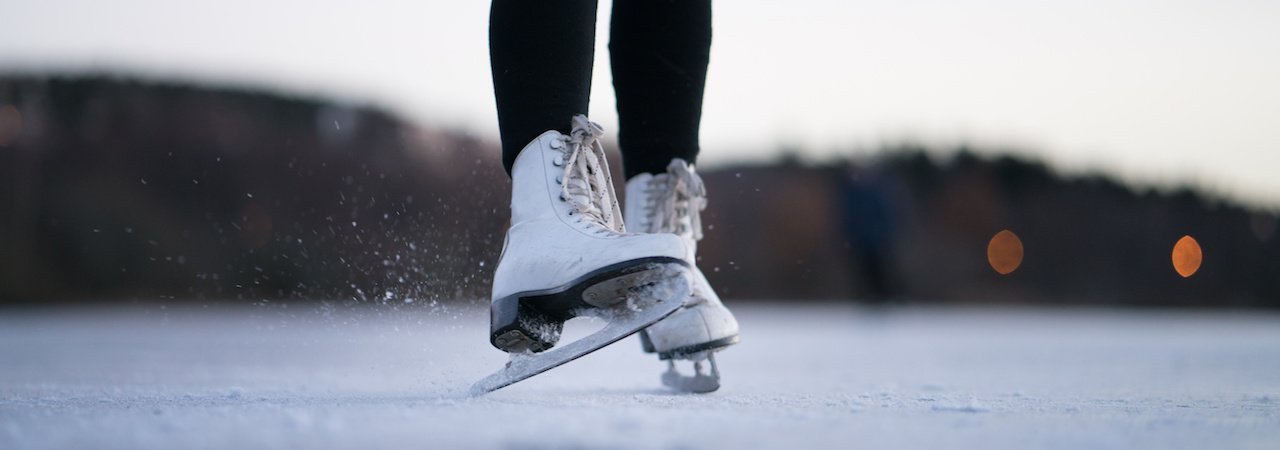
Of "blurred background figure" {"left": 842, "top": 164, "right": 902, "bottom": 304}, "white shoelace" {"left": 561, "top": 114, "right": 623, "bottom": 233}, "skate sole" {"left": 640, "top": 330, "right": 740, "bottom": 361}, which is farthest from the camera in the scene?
"blurred background figure" {"left": 842, "top": 164, "right": 902, "bottom": 304}

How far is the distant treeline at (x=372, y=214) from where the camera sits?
865 cm

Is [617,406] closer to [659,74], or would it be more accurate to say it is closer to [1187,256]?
[659,74]

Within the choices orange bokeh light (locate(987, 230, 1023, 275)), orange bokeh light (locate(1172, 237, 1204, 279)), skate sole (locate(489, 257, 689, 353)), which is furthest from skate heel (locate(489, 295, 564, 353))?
orange bokeh light (locate(1172, 237, 1204, 279))

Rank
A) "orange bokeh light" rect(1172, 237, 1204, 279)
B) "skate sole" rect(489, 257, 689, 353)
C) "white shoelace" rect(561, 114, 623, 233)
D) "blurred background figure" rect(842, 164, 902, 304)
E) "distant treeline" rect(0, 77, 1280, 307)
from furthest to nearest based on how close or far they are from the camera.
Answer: "orange bokeh light" rect(1172, 237, 1204, 279), "distant treeline" rect(0, 77, 1280, 307), "blurred background figure" rect(842, 164, 902, 304), "white shoelace" rect(561, 114, 623, 233), "skate sole" rect(489, 257, 689, 353)

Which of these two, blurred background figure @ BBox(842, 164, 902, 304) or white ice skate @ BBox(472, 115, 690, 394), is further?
blurred background figure @ BBox(842, 164, 902, 304)

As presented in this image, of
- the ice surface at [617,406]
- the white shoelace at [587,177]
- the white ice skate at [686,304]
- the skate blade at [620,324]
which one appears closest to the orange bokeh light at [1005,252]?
the ice surface at [617,406]

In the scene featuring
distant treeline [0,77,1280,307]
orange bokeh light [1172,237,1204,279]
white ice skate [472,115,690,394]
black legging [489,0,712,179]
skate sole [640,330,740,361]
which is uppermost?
black legging [489,0,712,179]

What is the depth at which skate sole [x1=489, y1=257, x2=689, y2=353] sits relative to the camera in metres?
1.01

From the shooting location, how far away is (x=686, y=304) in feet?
4.10

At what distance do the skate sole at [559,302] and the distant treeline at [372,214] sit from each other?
3369 mm

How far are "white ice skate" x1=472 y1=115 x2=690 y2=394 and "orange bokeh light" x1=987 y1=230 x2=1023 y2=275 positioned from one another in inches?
513

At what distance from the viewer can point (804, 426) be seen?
2.55 ft

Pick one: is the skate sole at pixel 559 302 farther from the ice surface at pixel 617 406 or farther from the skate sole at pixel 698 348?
the skate sole at pixel 698 348

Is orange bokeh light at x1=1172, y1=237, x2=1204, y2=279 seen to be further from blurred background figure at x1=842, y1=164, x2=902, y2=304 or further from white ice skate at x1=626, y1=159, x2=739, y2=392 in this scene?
white ice skate at x1=626, y1=159, x2=739, y2=392
